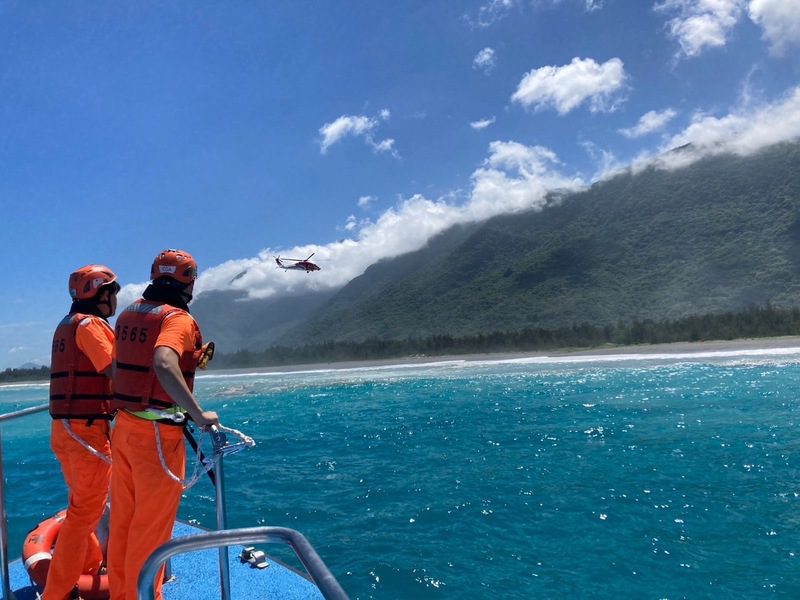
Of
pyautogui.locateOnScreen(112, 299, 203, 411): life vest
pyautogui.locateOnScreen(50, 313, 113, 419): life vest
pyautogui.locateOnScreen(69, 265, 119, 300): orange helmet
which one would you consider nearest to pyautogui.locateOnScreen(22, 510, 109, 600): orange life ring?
pyautogui.locateOnScreen(50, 313, 113, 419): life vest

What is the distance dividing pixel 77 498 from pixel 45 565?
0.79 meters

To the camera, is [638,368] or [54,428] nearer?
[54,428]

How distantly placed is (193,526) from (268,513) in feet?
8.31

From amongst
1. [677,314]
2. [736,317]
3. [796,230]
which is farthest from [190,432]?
[796,230]

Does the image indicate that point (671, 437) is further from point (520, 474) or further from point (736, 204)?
point (736, 204)

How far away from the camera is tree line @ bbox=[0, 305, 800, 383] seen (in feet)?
158

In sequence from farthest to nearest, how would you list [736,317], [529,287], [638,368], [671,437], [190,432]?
[529,287]
[736,317]
[638,368]
[671,437]
[190,432]

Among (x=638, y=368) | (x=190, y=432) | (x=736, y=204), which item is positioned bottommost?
(x=638, y=368)

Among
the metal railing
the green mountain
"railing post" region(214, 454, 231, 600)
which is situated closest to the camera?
the metal railing

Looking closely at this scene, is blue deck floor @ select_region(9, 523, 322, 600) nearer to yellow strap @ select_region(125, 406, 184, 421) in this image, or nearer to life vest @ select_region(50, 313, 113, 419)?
life vest @ select_region(50, 313, 113, 419)

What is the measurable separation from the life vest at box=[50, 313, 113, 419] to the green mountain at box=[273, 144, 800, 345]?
90.8 meters

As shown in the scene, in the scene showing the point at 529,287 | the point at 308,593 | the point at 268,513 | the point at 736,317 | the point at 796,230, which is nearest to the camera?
the point at 308,593

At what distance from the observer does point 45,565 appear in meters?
3.86

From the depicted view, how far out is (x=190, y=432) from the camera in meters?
3.37
